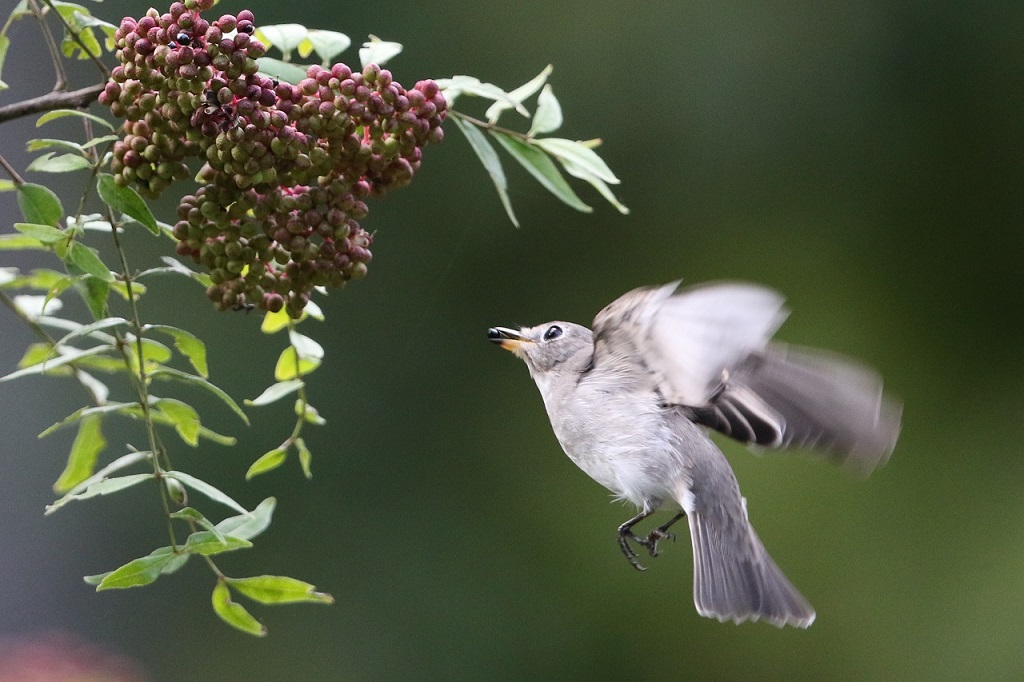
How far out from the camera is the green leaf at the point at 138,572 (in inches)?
49.8

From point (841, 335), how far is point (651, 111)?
1094 mm

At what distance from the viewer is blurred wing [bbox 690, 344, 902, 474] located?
1660mm

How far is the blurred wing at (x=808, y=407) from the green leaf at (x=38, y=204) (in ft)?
3.27

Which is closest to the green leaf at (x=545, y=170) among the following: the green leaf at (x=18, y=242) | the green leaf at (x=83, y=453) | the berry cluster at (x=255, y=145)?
the berry cluster at (x=255, y=145)

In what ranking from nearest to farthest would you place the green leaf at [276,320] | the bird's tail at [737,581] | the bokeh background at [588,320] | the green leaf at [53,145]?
the green leaf at [53,145], the green leaf at [276,320], the bird's tail at [737,581], the bokeh background at [588,320]

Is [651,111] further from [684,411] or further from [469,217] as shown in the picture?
[684,411]

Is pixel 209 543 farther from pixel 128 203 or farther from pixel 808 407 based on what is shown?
pixel 808 407

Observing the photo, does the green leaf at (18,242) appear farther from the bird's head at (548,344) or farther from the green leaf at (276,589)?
the bird's head at (548,344)

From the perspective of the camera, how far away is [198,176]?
1332 millimetres

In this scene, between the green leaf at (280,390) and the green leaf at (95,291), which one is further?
the green leaf at (280,390)

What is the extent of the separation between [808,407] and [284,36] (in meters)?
0.94

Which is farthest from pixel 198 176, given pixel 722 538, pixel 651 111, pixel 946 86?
pixel 946 86

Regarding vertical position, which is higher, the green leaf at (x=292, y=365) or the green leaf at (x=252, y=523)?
the green leaf at (x=292, y=365)

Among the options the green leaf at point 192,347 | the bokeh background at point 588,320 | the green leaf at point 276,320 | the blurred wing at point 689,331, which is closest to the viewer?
the blurred wing at point 689,331
